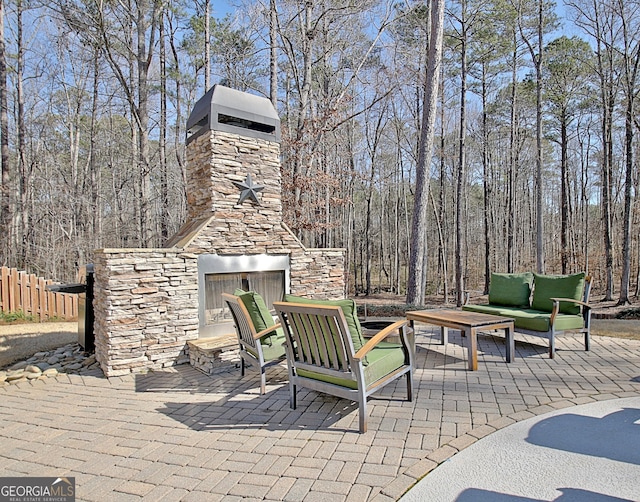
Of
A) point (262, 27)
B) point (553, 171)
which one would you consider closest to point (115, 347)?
point (262, 27)

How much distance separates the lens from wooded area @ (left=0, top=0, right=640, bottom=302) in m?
8.98

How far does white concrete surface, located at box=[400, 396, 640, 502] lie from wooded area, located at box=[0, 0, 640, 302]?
530cm

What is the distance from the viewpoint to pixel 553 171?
19.3m

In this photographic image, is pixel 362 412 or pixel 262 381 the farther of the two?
pixel 262 381

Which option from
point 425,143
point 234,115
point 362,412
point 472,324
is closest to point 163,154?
point 234,115

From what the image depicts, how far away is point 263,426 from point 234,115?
3.89 meters

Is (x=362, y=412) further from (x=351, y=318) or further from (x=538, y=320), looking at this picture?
(x=538, y=320)

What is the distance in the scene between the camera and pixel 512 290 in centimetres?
498

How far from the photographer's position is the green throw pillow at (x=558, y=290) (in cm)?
439

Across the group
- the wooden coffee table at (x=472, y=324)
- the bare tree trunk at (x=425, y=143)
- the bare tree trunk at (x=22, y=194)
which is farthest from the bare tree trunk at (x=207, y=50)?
the wooden coffee table at (x=472, y=324)

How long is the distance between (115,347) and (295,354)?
7.33 feet

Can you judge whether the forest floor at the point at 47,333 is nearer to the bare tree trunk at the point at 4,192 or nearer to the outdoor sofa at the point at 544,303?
the outdoor sofa at the point at 544,303

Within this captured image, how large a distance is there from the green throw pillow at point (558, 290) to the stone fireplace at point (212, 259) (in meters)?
2.78

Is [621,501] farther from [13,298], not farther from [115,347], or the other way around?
[13,298]
